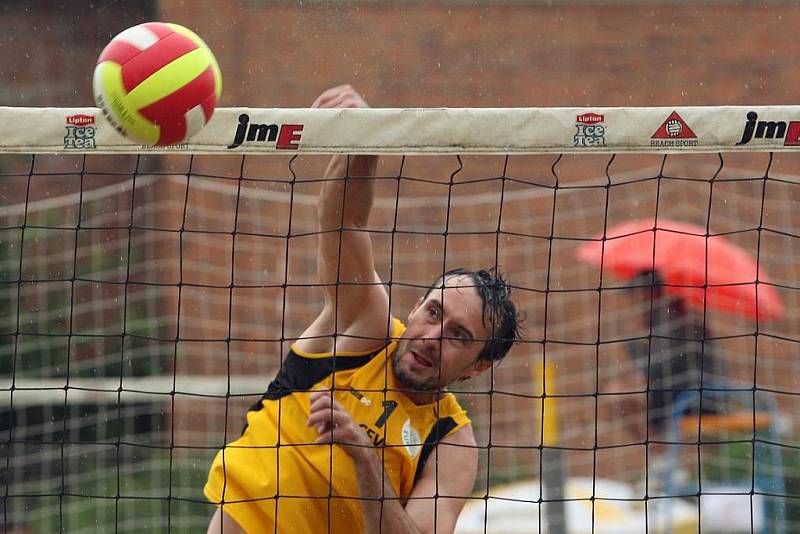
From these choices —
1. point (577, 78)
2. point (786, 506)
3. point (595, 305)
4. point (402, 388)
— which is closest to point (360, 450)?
point (402, 388)

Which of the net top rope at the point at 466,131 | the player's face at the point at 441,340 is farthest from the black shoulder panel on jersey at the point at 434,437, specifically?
the net top rope at the point at 466,131

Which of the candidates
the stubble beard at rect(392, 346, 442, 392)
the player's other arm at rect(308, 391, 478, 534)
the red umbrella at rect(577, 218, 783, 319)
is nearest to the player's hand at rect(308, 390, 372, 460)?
the player's other arm at rect(308, 391, 478, 534)

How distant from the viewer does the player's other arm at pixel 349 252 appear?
Answer: 3889mm

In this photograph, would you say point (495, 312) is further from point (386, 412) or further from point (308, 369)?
point (308, 369)

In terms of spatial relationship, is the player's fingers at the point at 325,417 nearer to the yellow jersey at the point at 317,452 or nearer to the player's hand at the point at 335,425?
the player's hand at the point at 335,425

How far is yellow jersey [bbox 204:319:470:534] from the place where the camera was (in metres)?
3.96

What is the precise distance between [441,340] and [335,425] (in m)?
0.50

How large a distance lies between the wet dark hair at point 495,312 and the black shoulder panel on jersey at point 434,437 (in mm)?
235

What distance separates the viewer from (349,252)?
391cm

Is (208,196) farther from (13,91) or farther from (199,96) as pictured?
(199,96)

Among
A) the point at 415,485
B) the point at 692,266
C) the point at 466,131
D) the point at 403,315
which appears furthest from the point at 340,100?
the point at 403,315

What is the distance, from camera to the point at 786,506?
8.14 meters

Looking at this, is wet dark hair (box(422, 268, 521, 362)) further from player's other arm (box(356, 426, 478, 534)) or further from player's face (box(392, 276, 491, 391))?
player's other arm (box(356, 426, 478, 534))

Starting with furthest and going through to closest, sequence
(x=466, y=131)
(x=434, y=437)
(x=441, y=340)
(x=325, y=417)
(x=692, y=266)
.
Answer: (x=692, y=266), (x=434, y=437), (x=441, y=340), (x=466, y=131), (x=325, y=417)
